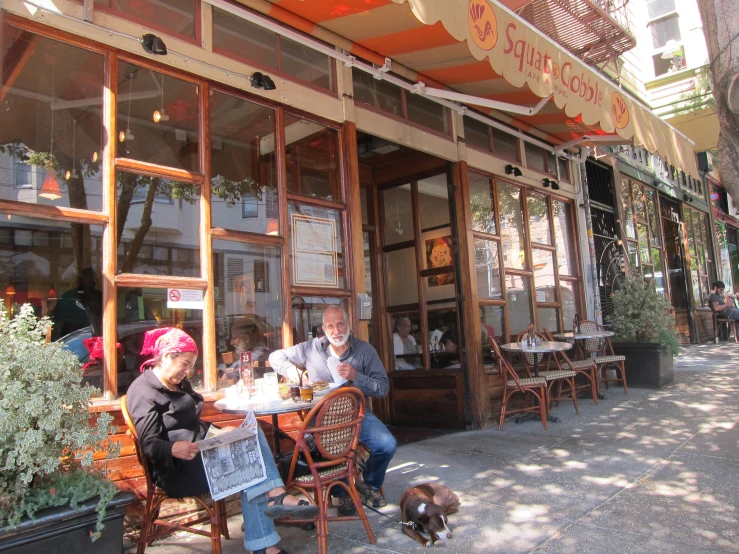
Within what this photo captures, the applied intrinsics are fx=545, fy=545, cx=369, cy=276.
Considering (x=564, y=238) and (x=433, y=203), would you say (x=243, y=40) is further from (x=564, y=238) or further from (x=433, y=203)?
(x=564, y=238)

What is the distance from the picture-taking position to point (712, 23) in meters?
2.81

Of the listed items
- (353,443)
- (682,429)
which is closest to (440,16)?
(353,443)

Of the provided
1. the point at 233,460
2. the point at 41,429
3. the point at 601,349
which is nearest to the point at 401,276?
the point at 601,349

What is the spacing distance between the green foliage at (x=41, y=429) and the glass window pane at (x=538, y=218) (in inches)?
243

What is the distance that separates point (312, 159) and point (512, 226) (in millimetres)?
3332

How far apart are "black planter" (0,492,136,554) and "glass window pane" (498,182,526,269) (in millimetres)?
5352

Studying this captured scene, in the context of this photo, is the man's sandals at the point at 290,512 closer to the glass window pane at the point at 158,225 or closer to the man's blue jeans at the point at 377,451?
the man's blue jeans at the point at 377,451

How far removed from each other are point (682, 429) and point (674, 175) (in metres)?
9.50

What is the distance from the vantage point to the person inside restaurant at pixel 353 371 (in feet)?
11.6

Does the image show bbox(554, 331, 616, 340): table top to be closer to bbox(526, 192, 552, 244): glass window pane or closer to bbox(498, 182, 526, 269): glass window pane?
bbox(498, 182, 526, 269): glass window pane

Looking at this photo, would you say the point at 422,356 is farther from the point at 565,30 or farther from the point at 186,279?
the point at 565,30

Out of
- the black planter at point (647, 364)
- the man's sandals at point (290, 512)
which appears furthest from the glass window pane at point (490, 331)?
the man's sandals at point (290, 512)

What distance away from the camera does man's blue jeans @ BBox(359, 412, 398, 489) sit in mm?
3518

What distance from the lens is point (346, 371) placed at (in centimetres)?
343
